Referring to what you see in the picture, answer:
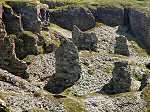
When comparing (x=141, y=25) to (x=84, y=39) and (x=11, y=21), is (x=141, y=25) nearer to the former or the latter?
(x=84, y=39)

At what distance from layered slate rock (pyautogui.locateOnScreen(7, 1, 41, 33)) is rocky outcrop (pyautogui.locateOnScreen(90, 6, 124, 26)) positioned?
34577 mm

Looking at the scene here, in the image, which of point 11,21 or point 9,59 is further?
point 11,21

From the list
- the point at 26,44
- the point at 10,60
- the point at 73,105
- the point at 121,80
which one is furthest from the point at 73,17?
the point at 73,105

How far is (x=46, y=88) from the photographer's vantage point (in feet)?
440

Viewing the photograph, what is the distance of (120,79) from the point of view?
450 ft

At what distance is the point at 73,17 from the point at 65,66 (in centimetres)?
4111

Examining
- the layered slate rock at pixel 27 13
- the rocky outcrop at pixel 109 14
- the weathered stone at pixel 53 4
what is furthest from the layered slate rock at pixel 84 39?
the weathered stone at pixel 53 4

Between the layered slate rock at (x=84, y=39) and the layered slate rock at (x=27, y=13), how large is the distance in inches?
387

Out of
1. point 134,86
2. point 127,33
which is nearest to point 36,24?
point 134,86

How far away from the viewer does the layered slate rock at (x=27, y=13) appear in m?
149

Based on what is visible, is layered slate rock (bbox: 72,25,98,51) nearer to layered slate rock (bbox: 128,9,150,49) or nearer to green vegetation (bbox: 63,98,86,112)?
layered slate rock (bbox: 128,9,150,49)

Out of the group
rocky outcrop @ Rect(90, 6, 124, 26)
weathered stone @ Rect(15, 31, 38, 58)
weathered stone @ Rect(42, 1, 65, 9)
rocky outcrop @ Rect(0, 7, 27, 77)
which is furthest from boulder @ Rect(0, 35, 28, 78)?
rocky outcrop @ Rect(90, 6, 124, 26)

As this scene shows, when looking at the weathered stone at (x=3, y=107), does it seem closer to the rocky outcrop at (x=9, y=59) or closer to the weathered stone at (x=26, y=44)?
the rocky outcrop at (x=9, y=59)

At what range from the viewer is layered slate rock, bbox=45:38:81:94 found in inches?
5349
